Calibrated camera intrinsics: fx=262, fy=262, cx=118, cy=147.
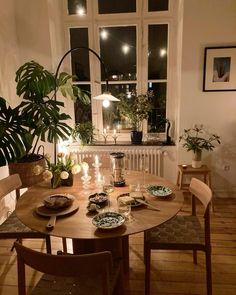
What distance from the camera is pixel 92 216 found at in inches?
61.6

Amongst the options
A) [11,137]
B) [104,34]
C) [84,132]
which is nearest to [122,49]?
[104,34]

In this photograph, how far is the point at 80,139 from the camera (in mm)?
3629

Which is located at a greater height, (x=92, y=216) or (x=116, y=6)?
(x=116, y=6)

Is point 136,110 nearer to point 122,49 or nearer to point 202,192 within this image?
point 122,49

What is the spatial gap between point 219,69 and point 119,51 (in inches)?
54.3

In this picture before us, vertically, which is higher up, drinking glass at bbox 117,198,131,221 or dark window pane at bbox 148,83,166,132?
dark window pane at bbox 148,83,166,132

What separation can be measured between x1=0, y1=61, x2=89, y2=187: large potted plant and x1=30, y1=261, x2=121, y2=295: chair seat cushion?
1.16 metres

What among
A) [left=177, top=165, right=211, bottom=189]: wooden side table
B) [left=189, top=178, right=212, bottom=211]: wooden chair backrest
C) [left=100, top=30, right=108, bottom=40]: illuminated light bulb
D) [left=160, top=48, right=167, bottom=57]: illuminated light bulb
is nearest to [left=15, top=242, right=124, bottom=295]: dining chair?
[left=189, top=178, right=212, bottom=211]: wooden chair backrest

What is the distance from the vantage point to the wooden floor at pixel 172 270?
1920mm

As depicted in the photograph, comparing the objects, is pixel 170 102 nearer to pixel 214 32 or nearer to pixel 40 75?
pixel 214 32

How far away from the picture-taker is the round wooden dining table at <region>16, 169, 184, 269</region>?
54.8 inches

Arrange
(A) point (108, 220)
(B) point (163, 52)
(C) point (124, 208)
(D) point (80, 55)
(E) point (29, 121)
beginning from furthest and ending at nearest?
1. (D) point (80, 55)
2. (B) point (163, 52)
3. (E) point (29, 121)
4. (C) point (124, 208)
5. (A) point (108, 220)

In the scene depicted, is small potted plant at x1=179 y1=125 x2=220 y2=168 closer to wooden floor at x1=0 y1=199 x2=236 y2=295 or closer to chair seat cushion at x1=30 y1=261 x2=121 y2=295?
wooden floor at x1=0 y1=199 x2=236 y2=295

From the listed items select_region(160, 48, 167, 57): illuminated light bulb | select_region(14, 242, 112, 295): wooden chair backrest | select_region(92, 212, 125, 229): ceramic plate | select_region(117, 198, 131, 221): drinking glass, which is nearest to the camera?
select_region(14, 242, 112, 295): wooden chair backrest
